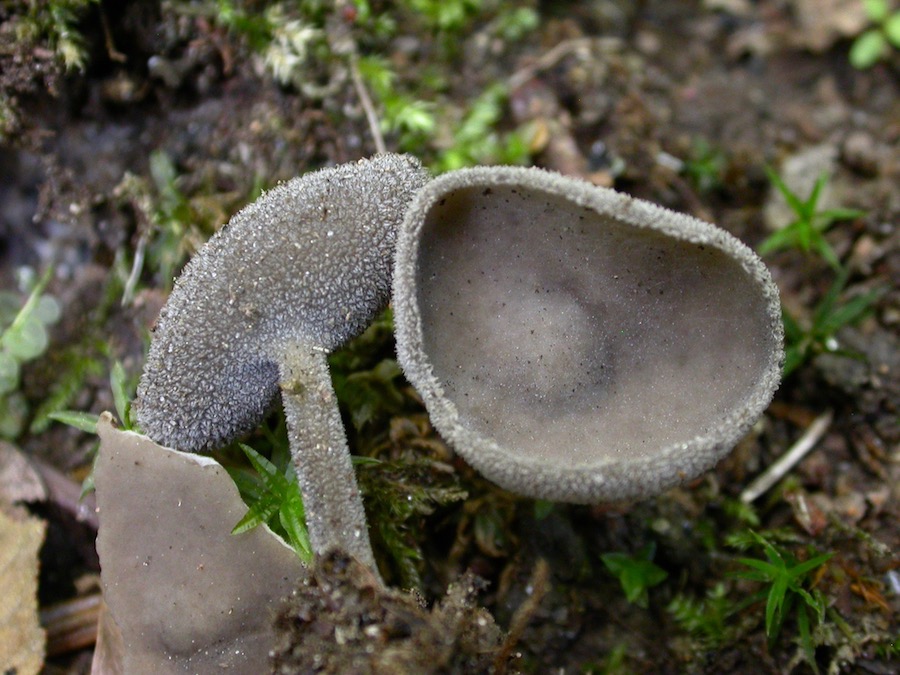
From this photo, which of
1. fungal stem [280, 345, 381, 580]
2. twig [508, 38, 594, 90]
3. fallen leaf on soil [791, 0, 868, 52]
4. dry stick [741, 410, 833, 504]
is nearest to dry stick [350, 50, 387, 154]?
twig [508, 38, 594, 90]

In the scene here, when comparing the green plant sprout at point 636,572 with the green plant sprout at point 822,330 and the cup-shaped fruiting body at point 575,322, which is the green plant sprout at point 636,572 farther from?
the green plant sprout at point 822,330

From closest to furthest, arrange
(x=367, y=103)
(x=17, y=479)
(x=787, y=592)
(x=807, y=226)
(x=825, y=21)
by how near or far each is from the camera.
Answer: (x=787, y=592)
(x=17, y=479)
(x=367, y=103)
(x=807, y=226)
(x=825, y=21)

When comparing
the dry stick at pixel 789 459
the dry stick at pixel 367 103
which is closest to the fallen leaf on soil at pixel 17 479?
the dry stick at pixel 367 103

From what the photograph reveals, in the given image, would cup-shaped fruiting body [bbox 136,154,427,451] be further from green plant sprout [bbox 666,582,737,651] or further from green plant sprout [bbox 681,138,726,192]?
green plant sprout [bbox 681,138,726,192]

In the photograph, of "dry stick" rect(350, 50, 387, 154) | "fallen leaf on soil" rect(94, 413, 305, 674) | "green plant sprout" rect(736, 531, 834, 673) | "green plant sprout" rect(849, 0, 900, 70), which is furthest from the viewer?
"green plant sprout" rect(849, 0, 900, 70)

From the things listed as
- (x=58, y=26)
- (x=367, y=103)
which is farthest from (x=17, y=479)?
(x=367, y=103)

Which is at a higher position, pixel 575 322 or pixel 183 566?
pixel 575 322

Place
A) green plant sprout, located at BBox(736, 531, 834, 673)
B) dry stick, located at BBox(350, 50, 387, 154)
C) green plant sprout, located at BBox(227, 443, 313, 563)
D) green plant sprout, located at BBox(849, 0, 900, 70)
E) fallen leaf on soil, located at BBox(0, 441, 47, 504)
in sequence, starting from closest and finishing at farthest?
1. green plant sprout, located at BBox(227, 443, 313, 563)
2. green plant sprout, located at BBox(736, 531, 834, 673)
3. fallen leaf on soil, located at BBox(0, 441, 47, 504)
4. dry stick, located at BBox(350, 50, 387, 154)
5. green plant sprout, located at BBox(849, 0, 900, 70)

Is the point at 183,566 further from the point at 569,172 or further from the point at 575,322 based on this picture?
the point at 569,172
